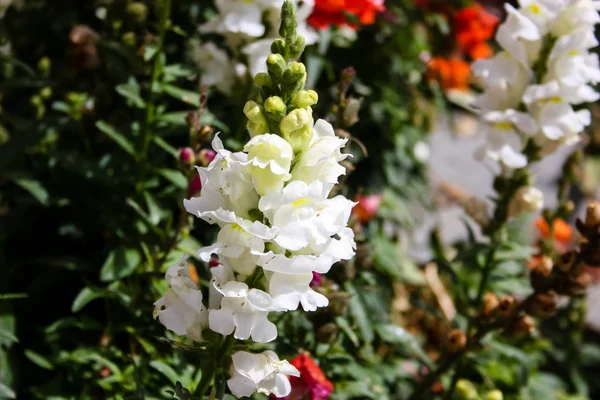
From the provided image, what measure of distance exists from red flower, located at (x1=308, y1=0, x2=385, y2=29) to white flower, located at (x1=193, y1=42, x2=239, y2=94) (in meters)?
0.24

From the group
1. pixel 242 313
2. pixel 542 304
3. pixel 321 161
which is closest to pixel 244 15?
pixel 321 161

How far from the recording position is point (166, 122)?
153 centimetres

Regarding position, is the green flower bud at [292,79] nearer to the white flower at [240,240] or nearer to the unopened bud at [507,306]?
the white flower at [240,240]

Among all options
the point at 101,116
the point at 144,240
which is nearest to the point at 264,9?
the point at 101,116

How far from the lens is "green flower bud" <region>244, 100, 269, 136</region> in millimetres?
961

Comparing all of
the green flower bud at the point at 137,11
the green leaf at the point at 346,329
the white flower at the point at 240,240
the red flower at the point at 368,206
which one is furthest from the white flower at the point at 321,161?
the red flower at the point at 368,206

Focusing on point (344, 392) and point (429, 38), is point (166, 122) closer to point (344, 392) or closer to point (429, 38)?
point (344, 392)

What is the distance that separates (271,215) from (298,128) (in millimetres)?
127

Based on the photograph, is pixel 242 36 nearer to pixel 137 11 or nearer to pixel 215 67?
pixel 215 67

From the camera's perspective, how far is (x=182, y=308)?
1037 millimetres

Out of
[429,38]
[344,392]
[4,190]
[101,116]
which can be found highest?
[429,38]

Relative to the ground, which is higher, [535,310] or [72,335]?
[535,310]

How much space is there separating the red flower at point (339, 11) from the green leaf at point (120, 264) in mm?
710

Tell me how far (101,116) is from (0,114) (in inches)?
12.7
